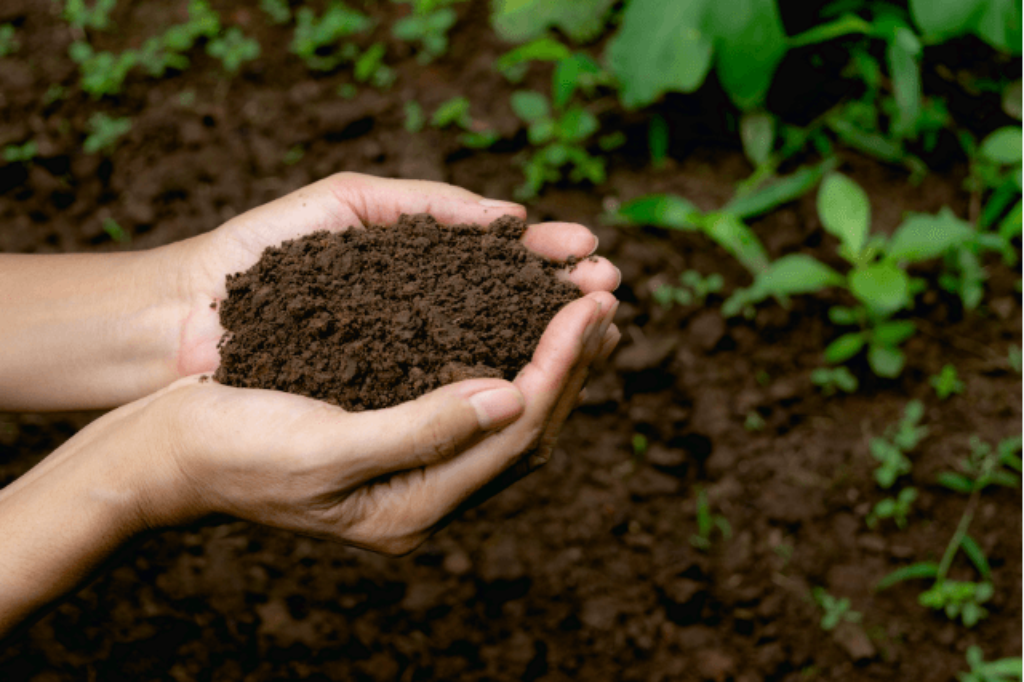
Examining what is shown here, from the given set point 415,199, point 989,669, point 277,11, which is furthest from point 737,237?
point 277,11

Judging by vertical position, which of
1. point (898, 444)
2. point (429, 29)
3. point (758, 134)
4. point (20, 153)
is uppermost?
point (429, 29)

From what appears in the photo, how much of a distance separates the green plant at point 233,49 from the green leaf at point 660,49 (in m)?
1.56

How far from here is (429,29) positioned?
284cm

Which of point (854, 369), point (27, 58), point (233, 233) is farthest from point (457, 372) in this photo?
point (27, 58)

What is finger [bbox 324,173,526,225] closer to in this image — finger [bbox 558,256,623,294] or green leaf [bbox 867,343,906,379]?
finger [bbox 558,256,623,294]

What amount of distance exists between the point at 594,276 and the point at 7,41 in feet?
9.53

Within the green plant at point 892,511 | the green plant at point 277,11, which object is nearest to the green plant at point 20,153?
the green plant at point 277,11

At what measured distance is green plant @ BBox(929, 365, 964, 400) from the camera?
2.16m

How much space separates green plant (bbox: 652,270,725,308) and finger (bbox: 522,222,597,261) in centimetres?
70

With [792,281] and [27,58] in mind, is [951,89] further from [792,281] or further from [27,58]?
[27,58]

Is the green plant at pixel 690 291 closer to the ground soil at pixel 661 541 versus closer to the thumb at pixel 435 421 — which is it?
the ground soil at pixel 661 541

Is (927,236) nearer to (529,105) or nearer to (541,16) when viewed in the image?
(529,105)

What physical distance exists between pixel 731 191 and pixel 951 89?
861 millimetres

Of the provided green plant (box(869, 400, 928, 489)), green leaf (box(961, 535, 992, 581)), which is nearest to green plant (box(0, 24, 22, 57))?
green plant (box(869, 400, 928, 489))
